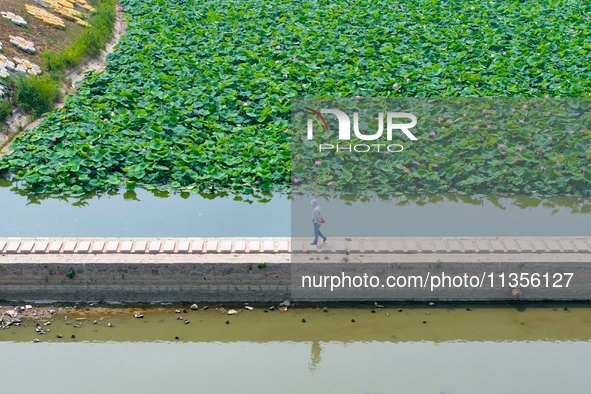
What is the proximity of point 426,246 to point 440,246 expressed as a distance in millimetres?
177

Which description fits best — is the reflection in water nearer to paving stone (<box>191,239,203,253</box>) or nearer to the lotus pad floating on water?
paving stone (<box>191,239,203,253</box>)

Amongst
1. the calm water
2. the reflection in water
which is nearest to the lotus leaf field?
the calm water

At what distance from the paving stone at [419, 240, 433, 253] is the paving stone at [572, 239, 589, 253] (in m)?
1.84

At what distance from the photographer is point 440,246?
968cm

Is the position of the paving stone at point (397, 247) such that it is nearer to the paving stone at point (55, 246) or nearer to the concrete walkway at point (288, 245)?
the concrete walkway at point (288, 245)

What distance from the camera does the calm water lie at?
11086 millimetres

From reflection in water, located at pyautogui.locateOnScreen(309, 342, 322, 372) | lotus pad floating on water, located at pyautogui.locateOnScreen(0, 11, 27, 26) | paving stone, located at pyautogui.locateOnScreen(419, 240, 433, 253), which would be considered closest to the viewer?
reflection in water, located at pyautogui.locateOnScreen(309, 342, 322, 372)

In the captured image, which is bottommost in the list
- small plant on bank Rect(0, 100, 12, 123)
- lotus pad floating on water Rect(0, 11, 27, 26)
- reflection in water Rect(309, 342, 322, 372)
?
reflection in water Rect(309, 342, 322, 372)

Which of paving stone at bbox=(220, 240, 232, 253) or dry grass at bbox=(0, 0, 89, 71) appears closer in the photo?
paving stone at bbox=(220, 240, 232, 253)

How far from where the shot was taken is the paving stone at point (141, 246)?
9633 mm

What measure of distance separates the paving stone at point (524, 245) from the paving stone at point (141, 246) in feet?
15.5

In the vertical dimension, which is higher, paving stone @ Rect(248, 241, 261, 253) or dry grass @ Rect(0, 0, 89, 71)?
dry grass @ Rect(0, 0, 89, 71)

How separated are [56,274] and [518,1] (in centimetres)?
1559

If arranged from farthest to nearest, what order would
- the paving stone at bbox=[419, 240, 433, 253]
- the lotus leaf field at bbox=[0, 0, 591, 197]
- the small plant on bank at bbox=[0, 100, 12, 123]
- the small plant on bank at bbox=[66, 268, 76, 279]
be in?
the small plant on bank at bbox=[0, 100, 12, 123] < the lotus leaf field at bbox=[0, 0, 591, 197] < the paving stone at bbox=[419, 240, 433, 253] < the small plant on bank at bbox=[66, 268, 76, 279]
